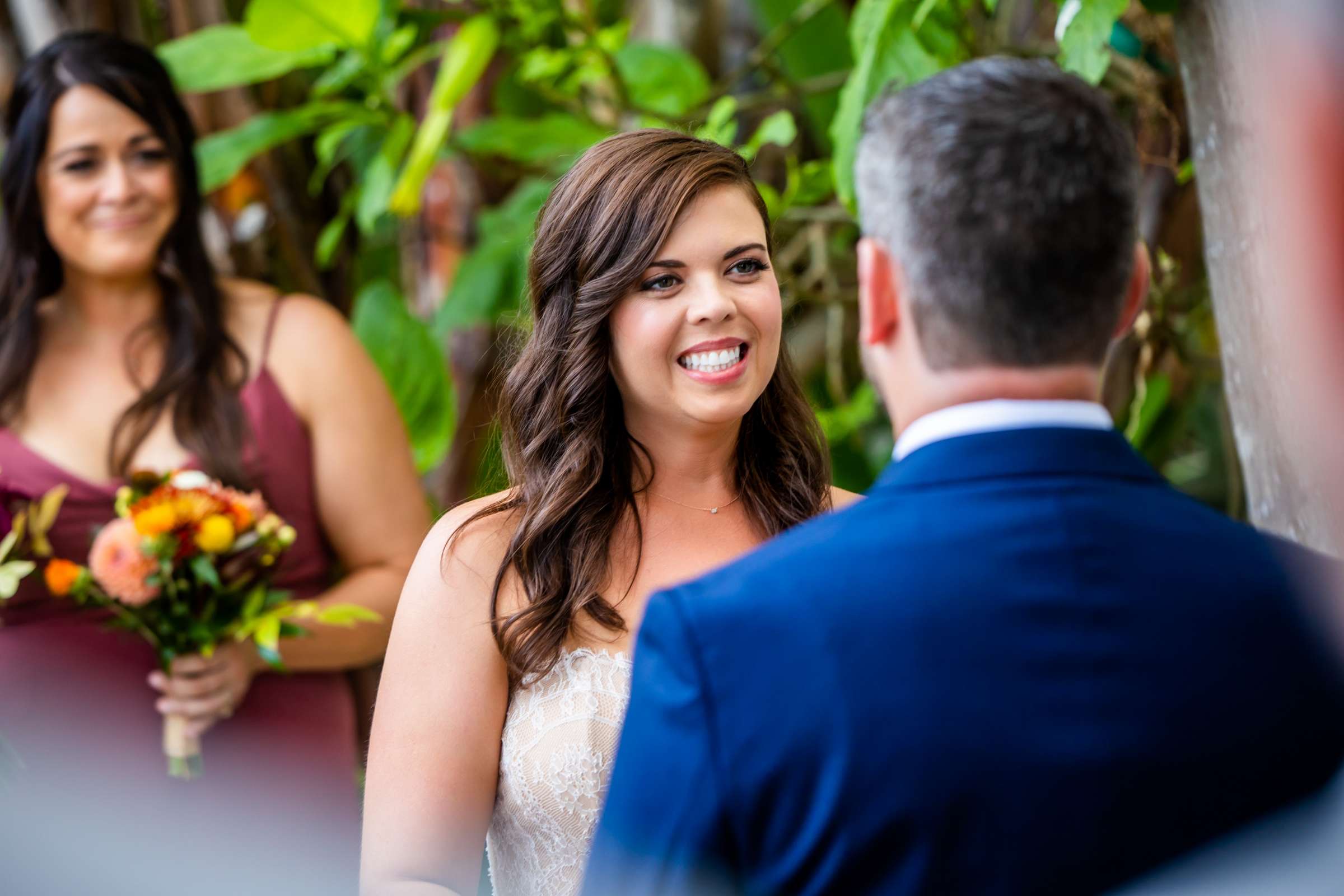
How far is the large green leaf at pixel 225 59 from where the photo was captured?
2.61 meters

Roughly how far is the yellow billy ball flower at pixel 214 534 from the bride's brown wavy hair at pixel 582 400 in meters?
0.54

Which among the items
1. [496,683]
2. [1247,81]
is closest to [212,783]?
[496,683]

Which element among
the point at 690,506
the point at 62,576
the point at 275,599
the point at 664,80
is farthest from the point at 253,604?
the point at 664,80

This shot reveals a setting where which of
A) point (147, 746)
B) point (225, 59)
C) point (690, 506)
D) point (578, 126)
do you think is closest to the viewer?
point (690, 506)

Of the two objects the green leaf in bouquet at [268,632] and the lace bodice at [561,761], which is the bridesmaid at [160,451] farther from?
the lace bodice at [561,761]

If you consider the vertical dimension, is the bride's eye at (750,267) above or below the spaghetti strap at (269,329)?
above

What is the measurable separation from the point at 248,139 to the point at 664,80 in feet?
3.03

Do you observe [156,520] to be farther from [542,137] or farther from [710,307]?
[542,137]

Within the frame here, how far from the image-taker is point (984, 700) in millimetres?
885

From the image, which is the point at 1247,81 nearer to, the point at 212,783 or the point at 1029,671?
the point at 1029,671

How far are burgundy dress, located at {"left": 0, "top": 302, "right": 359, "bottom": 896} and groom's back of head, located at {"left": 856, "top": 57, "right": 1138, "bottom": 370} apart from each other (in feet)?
5.54

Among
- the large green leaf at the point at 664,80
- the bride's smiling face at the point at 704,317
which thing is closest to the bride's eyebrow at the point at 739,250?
the bride's smiling face at the point at 704,317

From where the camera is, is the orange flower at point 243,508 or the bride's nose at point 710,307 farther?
the orange flower at point 243,508

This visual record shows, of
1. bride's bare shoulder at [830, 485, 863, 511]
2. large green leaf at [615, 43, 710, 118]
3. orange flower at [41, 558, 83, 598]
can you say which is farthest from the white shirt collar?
A: large green leaf at [615, 43, 710, 118]
